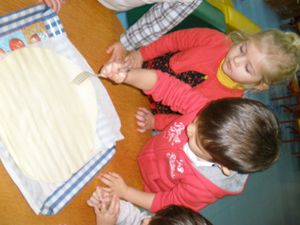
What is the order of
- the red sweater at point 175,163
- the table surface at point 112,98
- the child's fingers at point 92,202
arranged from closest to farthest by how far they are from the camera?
1. the table surface at point 112,98
2. the child's fingers at point 92,202
3. the red sweater at point 175,163

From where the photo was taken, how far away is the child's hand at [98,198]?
59 cm

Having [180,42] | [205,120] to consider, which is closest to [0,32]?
[205,120]

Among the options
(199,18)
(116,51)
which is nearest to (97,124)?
(116,51)

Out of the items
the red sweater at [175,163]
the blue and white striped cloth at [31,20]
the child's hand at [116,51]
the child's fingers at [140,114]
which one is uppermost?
the blue and white striped cloth at [31,20]

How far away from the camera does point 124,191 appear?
66 cm

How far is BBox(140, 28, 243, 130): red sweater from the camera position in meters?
0.88

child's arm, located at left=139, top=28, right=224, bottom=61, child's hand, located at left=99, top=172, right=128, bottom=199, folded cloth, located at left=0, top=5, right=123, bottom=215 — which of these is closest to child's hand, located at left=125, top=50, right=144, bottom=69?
child's arm, located at left=139, top=28, right=224, bottom=61

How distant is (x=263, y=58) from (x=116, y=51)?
0.41m

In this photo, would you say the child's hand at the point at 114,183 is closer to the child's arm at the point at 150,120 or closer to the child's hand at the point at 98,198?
the child's hand at the point at 98,198

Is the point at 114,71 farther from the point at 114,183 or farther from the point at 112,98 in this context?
the point at 114,183

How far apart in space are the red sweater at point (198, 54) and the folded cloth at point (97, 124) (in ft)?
0.87

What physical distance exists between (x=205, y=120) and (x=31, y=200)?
0.35 m

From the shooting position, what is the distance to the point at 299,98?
2.75 m

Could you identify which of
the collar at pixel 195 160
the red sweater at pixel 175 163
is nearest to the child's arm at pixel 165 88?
the red sweater at pixel 175 163
